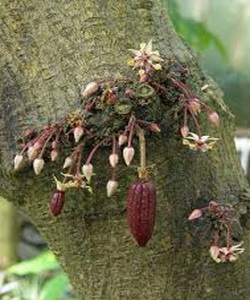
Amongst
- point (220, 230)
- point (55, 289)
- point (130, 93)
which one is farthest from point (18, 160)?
point (55, 289)

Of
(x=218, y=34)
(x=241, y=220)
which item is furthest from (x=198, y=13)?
(x=241, y=220)

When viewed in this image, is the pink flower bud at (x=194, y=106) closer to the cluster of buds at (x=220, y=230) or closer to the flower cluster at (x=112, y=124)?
the flower cluster at (x=112, y=124)

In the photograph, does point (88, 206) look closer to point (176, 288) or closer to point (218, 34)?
point (176, 288)

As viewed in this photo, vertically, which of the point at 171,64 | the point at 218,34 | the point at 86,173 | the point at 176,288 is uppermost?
the point at 218,34

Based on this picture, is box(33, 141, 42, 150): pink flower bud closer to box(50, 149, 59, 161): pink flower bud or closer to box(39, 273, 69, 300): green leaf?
box(50, 149, 59, 161): pink flower bud

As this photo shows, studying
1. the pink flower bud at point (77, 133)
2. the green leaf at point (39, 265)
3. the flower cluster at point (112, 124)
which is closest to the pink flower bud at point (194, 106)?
the flower cluster at point (112, 124)

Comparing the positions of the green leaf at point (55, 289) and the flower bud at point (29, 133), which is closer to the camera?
the flower bud at point (29, 133)

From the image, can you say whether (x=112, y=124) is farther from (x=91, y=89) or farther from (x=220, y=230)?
(x=220, y=230)

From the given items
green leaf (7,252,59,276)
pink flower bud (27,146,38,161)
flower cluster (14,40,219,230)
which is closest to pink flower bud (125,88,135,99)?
flower cluster (14,40,219,230)
